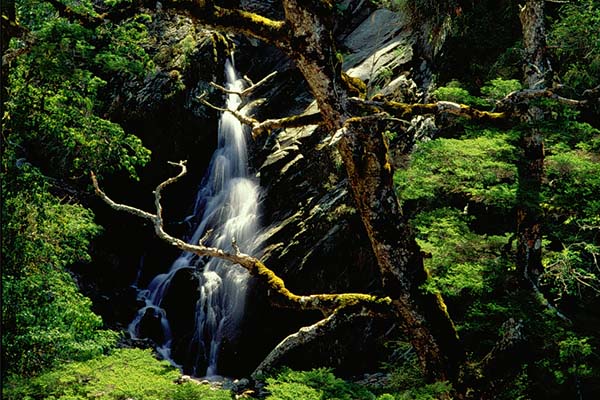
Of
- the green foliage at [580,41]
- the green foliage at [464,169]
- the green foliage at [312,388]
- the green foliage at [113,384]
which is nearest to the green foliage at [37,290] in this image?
the green foliage at [113,384]

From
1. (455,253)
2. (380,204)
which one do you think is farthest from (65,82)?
(455,253)

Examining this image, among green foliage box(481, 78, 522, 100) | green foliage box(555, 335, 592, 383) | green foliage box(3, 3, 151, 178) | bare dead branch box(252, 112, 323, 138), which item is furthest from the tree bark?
green foliage box(481, 78, 522, 100)

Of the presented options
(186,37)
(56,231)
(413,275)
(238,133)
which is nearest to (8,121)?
→ (56,231)

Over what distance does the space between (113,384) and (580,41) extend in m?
8.50

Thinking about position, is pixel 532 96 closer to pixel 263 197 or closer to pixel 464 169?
pixel 464 169

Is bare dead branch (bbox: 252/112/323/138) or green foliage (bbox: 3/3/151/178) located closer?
green foliage (bbox: 3/3/151/178)

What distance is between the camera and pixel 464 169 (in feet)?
21.8

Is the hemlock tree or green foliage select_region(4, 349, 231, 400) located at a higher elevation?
the hemlock tree

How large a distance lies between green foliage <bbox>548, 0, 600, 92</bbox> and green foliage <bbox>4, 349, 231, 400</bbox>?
6918 millimetres

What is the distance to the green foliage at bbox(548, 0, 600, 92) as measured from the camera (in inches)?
332

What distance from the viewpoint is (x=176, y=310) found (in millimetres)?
13859

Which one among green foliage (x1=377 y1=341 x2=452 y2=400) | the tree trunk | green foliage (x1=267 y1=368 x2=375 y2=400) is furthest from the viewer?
the tree trunk

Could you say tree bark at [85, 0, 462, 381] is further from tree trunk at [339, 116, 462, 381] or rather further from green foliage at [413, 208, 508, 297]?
green foliage at [413, 208, 508, 297]

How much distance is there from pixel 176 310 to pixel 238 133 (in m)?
5.53
